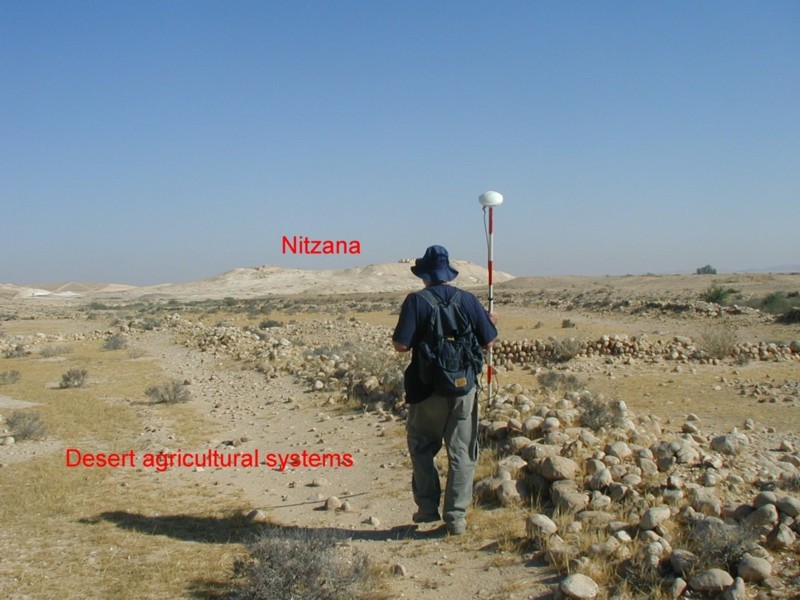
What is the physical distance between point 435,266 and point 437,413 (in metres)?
1.04

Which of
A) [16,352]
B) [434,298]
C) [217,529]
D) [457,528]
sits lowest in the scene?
[16,352]

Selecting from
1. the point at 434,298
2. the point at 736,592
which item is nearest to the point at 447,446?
the point at 434,298

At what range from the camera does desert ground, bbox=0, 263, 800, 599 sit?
4.10 meters

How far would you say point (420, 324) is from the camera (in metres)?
4.68

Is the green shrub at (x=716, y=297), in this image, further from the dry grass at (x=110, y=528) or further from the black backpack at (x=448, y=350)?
the black backpack at (x=448, y=350)

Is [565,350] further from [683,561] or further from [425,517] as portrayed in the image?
[683,561]

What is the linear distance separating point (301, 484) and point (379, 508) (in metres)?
1.20

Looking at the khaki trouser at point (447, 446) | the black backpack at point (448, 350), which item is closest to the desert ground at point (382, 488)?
the khaki trouser at point (447, 446)

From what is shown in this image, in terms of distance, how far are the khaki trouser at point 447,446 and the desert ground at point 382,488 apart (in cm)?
26

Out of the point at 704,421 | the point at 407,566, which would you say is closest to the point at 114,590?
the point at 407,566

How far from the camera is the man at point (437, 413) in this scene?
185 inches

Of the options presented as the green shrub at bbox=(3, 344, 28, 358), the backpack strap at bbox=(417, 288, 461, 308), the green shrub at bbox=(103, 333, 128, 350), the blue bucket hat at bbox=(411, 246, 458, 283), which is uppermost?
the blue bucket hat at bbox=(411, 246, 458, 283)

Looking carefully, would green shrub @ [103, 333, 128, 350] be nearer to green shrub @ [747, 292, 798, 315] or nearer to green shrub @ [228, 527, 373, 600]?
green shrub @ [228, 527, 373, 600]

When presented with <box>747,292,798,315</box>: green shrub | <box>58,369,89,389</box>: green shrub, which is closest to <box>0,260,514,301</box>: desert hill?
<box>747,292,798,315</box>: green shrub
